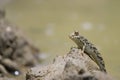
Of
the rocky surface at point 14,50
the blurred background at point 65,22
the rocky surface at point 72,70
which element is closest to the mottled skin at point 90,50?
the rocky surface at point 72,70

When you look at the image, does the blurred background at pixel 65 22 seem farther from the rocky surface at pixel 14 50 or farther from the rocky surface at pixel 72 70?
the rocky surface at pixel 72 70

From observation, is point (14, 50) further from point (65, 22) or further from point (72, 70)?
point (72, 70)

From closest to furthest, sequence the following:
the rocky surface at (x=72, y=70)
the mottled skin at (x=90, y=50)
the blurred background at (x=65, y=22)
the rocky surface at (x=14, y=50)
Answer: the rocky surface at (x=72, y=70) < the mottled skin at (x=90, y=50) < the rocky surface at (x=14, y=50) < the blurred background at (x=65, y=22)

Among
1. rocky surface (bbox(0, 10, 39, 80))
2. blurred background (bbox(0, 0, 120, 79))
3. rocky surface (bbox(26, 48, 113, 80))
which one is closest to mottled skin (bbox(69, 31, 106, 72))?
rocky surface (bbox(26, 48, 113, 80))

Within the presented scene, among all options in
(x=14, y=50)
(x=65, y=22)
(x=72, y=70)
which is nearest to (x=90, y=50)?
(x=72, y=70)

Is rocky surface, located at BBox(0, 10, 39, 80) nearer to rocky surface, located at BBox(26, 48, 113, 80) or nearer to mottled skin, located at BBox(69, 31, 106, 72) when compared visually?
mottled skin, located at BBox(69, 31, 106, 72)

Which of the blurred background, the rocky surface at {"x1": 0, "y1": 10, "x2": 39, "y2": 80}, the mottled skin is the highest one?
the blurred background
